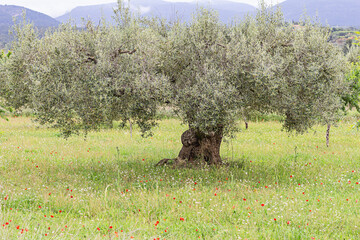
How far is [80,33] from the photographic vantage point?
13234 millimetres

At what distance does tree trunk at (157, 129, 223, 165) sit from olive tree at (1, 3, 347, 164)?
1.94 meters

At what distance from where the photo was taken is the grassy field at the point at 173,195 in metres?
7.96

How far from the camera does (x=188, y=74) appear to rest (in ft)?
42.2

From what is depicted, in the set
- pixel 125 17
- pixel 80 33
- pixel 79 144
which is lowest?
pixel 79 144

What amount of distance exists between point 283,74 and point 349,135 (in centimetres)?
1745

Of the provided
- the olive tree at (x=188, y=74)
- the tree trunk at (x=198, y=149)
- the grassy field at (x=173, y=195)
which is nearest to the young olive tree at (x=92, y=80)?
the olive tree at (x=188, y=74)

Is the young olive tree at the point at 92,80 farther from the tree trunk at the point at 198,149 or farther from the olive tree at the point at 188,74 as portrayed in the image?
the tree trunk at the point at 198,149

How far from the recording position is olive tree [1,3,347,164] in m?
11.6

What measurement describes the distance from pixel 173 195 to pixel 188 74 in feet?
16.8

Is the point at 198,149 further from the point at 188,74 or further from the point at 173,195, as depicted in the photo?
the point at 173,195

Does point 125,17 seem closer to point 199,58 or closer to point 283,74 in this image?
point 199,58

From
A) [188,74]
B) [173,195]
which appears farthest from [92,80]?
[173,195]

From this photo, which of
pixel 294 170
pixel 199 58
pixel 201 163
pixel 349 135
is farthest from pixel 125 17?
pixel 349 135

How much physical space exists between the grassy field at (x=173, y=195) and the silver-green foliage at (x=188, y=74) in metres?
2.36
